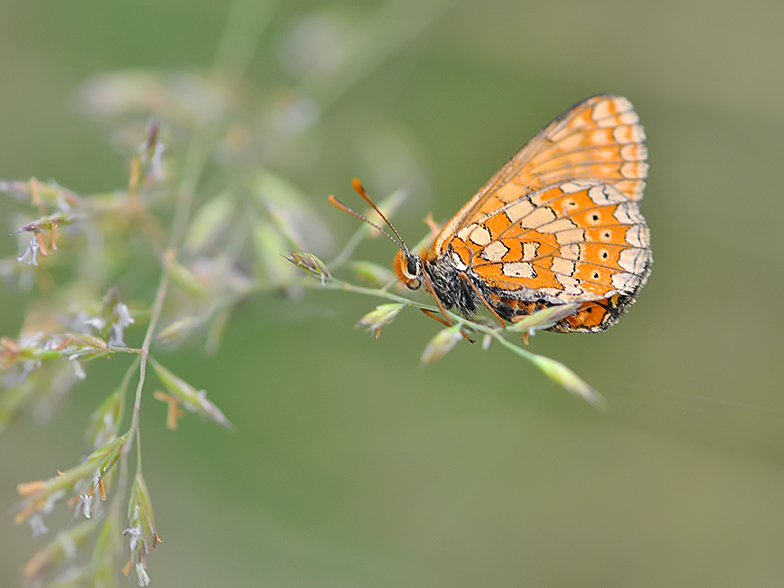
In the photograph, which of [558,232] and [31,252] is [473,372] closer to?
[558,232]

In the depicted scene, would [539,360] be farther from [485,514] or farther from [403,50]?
[403,50]

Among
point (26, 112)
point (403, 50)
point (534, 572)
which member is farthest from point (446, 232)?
point (26, 112)

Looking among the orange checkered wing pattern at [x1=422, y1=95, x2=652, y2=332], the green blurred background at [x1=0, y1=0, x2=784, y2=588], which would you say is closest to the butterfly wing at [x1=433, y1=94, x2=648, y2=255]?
the orange checkered wing pattern at [x1=422, y1=95, x2=652, y2=332]

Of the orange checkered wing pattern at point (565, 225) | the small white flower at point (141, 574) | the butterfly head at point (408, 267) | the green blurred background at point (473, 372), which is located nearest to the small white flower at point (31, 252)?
the small white flower at point (141, 574)

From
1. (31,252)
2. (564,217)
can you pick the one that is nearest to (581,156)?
(564,217)

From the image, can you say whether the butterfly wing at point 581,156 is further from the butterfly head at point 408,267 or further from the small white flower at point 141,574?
the small white flower at point 141,574

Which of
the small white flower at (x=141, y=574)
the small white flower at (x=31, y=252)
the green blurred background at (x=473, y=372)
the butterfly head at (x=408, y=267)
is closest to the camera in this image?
the small white flower at (x=141, y=574)
